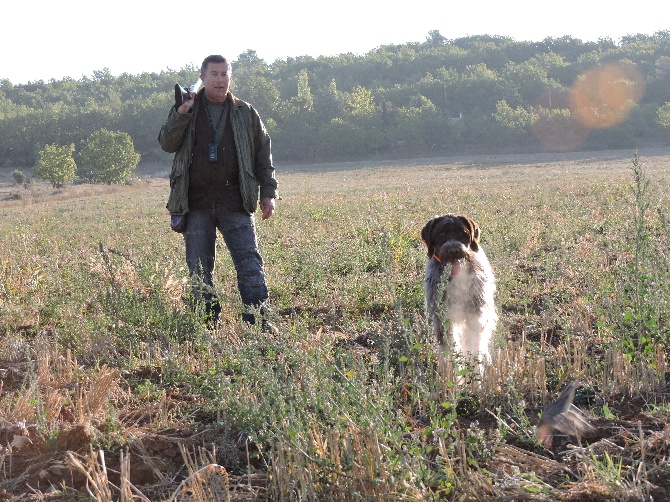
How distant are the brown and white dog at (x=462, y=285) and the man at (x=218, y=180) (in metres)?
1.34

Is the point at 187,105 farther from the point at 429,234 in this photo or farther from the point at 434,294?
the point at 434,294

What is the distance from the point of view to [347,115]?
91.8m

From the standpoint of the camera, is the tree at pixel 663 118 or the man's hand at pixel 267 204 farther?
the tree at pixel 663 118

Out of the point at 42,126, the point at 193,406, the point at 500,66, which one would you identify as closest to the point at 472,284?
the point at 193,406

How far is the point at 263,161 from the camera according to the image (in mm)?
5555

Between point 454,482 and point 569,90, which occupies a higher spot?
point 569,90

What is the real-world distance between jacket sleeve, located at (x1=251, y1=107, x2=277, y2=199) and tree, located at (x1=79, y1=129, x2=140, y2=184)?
50946 mm

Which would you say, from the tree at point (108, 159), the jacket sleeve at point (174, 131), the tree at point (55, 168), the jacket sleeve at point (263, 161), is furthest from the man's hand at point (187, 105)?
the tree at point (108, 159)

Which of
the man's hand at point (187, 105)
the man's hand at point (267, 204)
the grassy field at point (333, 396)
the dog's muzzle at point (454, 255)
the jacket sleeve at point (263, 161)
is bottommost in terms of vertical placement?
the grassy field at point (333, 396)

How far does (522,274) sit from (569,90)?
3565 inches

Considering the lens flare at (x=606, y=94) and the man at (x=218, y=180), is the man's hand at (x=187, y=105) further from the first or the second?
the lens flare at (x=606, y=94)

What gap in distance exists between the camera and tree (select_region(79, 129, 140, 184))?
55125 mm

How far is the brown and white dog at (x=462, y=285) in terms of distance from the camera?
4801 millimetres

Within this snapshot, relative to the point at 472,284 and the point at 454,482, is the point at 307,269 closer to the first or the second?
the point at 472,284
